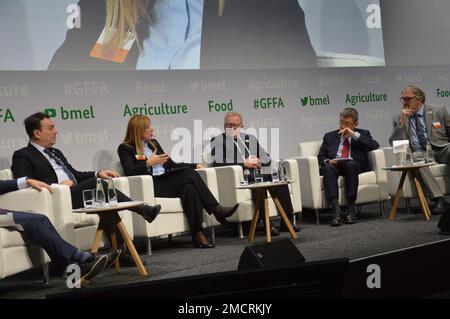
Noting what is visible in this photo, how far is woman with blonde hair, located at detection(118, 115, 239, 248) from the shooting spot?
5.36 m

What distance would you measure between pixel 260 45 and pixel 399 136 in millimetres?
1765

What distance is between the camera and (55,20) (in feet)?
19.2

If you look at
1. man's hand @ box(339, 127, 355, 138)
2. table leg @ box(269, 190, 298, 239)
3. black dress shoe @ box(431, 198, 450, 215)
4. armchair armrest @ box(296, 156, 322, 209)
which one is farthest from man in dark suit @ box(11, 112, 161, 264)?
black dress shoe @ box(431, 198, 450, 215)

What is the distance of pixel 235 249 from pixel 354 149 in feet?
6.40

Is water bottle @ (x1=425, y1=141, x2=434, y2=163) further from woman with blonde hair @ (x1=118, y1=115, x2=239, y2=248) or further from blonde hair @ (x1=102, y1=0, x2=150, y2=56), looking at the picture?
blonde hair @ (x1=102, y1=0, x2=150, y2=56)

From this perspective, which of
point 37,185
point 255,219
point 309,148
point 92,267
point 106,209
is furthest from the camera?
point 309,148

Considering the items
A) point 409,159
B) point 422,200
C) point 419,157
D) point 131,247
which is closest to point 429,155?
point 419,157

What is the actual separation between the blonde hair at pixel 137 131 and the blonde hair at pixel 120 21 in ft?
2.97

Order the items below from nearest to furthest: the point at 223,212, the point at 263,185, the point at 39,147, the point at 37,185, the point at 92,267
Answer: the point at 92,267 → the point at 37,185 → the point at 39,147 → the point at 263,185 → the point at 223,212

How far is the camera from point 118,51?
6.24 m

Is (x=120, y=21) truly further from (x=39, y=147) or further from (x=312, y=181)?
(x=312, y=181)
